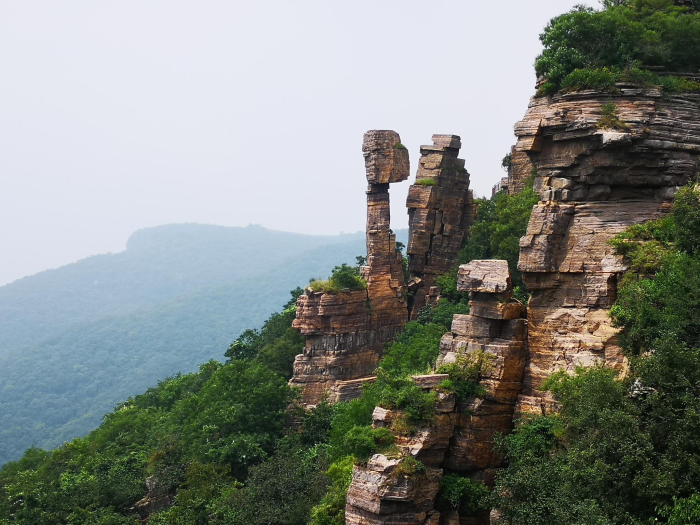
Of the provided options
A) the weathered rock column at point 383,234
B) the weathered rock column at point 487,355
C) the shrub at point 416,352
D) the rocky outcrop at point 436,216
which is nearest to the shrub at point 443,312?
the shrub at point 416,352

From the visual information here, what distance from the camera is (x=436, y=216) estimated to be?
43781 mm

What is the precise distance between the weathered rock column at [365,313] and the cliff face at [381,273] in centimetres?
5

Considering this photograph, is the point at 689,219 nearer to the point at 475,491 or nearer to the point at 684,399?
the point at 684,399

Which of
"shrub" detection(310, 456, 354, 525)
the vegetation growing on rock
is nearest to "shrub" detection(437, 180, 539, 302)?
the vegetation growing on rock

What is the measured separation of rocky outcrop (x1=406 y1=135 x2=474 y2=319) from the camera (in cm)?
4353

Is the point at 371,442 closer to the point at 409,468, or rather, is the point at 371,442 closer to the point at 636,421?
the point at 409,468

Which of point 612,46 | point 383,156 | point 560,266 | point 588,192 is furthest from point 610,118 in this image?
point 383,156

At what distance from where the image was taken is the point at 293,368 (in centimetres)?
4103

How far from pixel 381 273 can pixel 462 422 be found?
18613 millimetres

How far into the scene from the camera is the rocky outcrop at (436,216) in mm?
43531

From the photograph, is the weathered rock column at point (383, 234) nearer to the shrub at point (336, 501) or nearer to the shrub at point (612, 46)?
the shrub at point (612, 46)

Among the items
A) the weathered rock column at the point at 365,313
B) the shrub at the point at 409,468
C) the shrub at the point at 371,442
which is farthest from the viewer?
the weathered rock column at the point at 365,313

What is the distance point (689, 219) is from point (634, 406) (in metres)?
6.51

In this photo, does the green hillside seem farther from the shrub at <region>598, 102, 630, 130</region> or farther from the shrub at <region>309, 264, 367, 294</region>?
the shrub at <region>598, 102, 630, 130</region>
